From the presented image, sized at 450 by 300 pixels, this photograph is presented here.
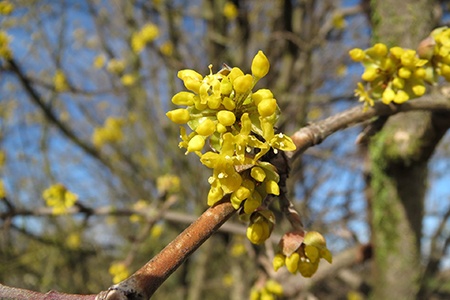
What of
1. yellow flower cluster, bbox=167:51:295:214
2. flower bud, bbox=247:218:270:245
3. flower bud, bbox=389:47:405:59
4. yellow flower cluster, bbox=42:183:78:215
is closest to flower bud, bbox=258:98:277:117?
yellow flower cluster, bbox=167:51:295:214

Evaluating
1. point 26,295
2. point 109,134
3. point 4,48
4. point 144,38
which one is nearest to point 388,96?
point 26,295

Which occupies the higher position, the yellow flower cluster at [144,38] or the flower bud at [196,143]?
the flower bud at [196,143]

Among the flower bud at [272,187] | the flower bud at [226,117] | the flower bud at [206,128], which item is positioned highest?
the flower bud at [226,117]

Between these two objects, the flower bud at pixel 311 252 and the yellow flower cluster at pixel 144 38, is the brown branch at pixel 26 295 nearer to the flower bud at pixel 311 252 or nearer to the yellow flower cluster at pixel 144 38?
the flower bud at pixel 311 252

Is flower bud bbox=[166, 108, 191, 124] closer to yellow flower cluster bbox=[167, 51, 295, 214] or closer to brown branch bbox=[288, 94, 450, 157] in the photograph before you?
yellow flower cluster bbox=[167, 51, 295, 214]

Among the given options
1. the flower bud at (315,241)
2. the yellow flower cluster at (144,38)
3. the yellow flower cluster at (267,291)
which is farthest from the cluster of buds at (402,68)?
the yellow flower cluster at (144,38)

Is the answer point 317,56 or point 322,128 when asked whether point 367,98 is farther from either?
point 317,56

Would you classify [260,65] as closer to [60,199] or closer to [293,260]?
[293,260]

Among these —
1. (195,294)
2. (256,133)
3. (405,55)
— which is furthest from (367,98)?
(195,294)
